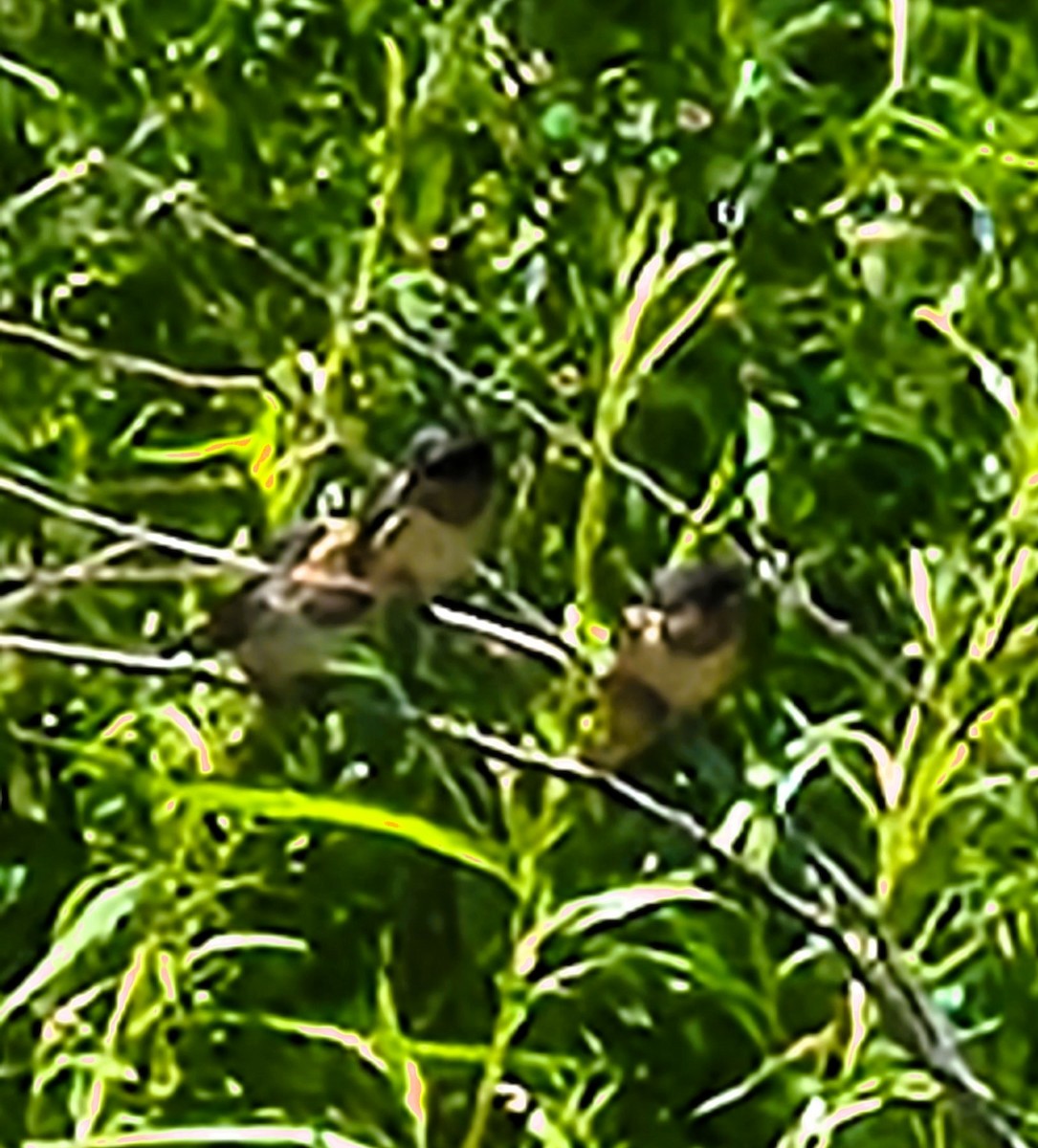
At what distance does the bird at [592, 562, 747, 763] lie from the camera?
108 centimetres

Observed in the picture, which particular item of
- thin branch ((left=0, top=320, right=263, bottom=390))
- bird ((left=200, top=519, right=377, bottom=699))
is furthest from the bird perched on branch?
thin branch ((left=0, top=320, right=263, bottom=390))

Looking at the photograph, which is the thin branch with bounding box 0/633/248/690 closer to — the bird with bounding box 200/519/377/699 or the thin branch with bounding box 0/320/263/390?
the bird with bounding box 200/519/377/699

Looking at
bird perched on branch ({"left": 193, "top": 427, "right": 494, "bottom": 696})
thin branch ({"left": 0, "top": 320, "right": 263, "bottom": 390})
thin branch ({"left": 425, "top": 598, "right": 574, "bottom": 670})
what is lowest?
thin branch ({"left": 425, "top": 598, "right": 574, "bottom": 670})

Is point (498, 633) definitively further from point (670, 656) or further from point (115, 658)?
point (115, 658)

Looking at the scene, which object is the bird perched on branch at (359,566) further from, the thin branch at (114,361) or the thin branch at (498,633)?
the thin branch at (114,361)

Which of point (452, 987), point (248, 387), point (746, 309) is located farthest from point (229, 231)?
point (452, 987)

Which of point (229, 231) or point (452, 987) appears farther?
point (229, 231)

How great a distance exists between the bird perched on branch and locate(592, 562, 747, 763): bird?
70 millimetres

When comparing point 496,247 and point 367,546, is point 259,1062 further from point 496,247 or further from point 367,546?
point 496,247

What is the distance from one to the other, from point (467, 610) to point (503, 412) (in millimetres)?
88

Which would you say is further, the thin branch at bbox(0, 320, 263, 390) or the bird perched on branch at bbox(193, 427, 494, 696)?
the thin branch at bbox(0, 320, 263, 390)

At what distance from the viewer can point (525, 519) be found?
1153mm

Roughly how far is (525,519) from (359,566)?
107 millimetres

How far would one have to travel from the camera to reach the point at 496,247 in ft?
3.96
